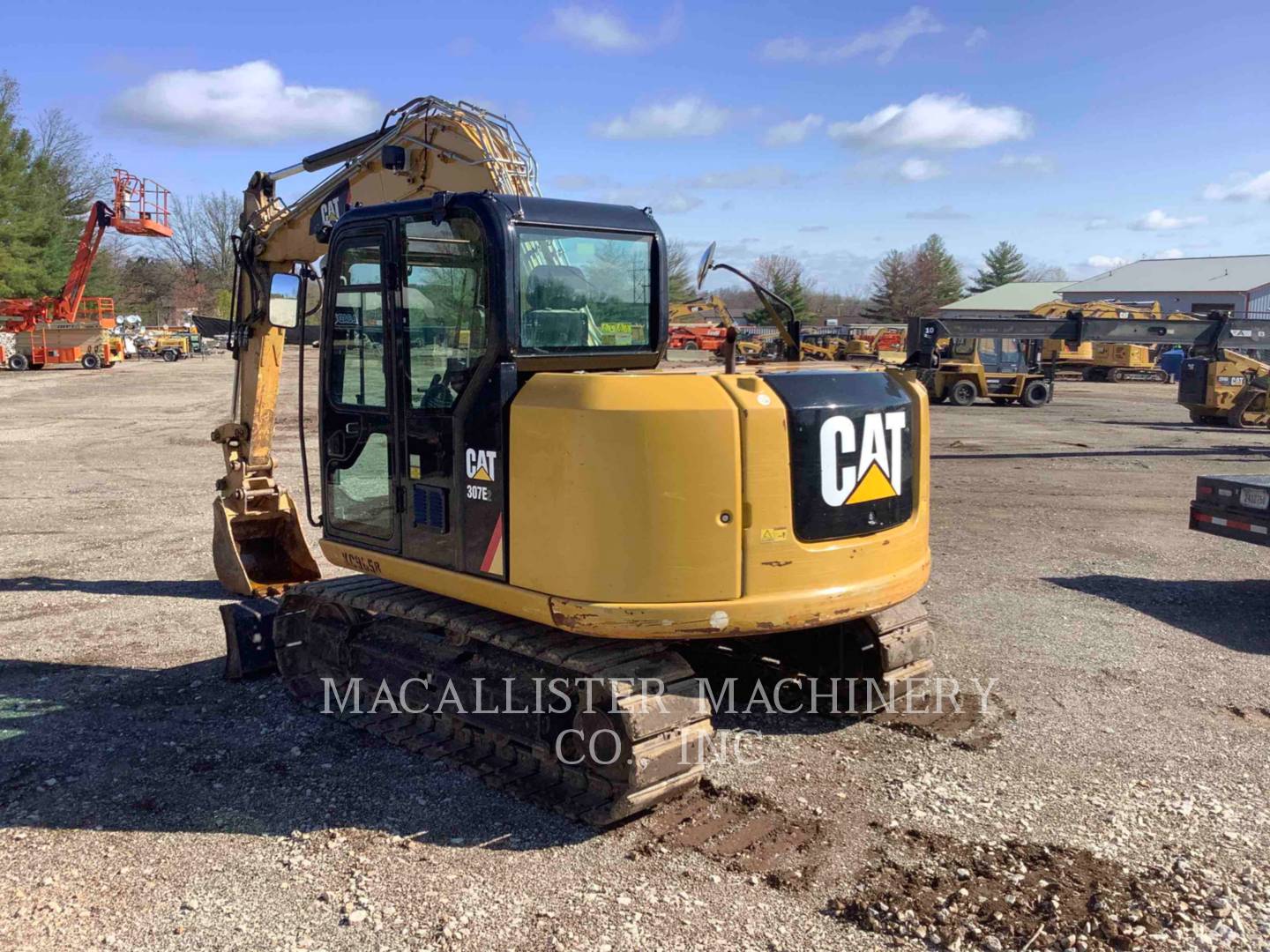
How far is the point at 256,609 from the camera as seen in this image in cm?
629

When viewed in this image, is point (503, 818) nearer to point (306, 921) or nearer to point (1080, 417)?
point (306, 921)

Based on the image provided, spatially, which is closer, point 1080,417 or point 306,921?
point 306,921

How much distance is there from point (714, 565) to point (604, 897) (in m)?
1.39

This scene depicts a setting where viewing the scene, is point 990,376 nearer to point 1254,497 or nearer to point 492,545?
point 1254,497

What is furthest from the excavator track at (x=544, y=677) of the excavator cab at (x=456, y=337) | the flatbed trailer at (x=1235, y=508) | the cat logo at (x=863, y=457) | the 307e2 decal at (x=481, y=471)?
the flatbed trailer at (x=1235, y=508)

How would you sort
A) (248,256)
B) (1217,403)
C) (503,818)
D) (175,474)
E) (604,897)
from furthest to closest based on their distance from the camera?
(1217,403), (175,474), (248,256), (503,818), (604,897)

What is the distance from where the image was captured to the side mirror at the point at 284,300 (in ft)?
18.7

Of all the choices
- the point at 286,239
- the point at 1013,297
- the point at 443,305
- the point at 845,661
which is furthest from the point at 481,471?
the point at 1013,297

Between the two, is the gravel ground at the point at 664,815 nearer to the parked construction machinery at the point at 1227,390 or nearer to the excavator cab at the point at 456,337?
the excavator cab at the point at 456,337

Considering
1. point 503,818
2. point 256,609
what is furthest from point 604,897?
point 256,609

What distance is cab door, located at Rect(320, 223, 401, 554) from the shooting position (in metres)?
5.00

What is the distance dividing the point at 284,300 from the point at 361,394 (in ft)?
3.34

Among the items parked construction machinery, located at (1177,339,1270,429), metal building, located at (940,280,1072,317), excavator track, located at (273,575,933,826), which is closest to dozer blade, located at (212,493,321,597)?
excavator track, located at (273,575,933,826)

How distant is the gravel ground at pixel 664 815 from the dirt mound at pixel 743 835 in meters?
0.04
